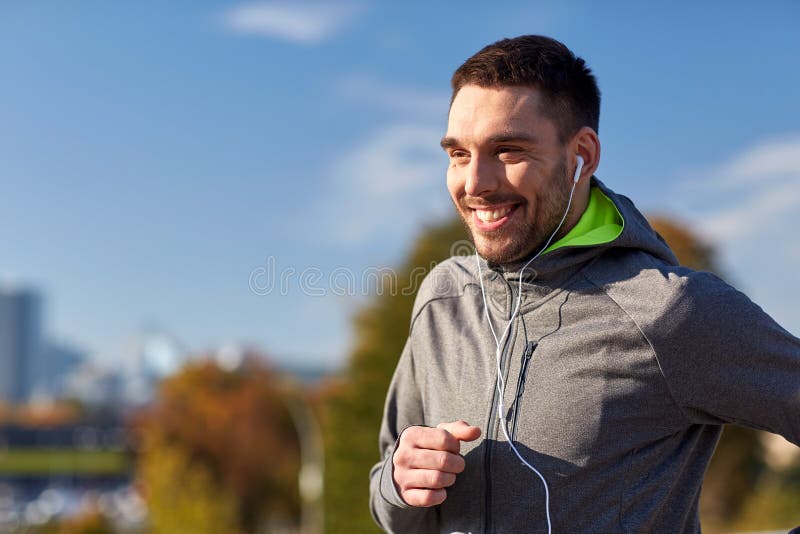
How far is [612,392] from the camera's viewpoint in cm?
206

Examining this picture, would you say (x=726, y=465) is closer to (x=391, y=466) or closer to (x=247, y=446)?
(x=247, y=446)

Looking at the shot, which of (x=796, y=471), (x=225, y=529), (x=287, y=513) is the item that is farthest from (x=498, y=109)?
(x=287, y=513)

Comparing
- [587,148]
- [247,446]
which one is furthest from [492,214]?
[247,446]

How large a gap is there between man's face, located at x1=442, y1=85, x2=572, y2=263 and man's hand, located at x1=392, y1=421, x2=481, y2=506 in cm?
46

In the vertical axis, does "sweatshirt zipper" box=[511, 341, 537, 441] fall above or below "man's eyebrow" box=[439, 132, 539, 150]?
below

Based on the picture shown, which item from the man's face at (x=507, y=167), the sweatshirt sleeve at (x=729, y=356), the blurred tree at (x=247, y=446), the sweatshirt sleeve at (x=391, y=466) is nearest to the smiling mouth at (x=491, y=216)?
the man's face at (x=507, y=167)

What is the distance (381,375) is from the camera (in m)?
21.4

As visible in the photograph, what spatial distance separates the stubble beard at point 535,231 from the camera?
2.16 m

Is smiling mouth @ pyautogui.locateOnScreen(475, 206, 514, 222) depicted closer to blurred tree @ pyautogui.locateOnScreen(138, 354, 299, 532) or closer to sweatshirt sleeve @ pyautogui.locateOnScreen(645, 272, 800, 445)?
sweatshirt sleeve @ pyautogui.locateOnScreen(645, 272, 800, 445)

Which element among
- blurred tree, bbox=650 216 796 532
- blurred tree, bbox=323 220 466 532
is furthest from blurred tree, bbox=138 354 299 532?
blurred tree, bbox=650 216 796 532

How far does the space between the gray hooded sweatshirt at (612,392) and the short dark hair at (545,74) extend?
25 cm

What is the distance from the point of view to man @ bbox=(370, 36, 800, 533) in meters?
2.00

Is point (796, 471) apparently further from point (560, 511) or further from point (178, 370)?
point (178, 370)

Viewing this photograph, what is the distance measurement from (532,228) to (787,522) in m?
15.7
